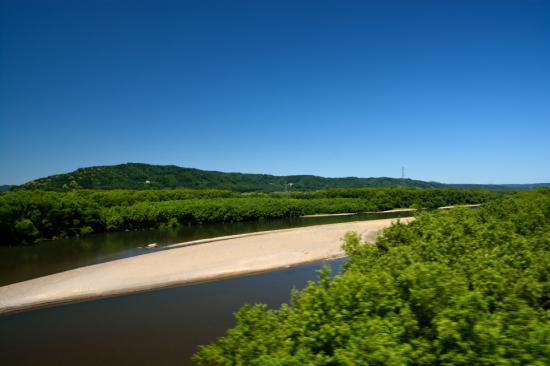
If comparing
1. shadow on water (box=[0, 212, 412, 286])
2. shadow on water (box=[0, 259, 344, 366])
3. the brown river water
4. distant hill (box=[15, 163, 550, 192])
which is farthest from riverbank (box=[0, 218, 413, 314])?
distant hill (box=[15, 163, 550, 192])

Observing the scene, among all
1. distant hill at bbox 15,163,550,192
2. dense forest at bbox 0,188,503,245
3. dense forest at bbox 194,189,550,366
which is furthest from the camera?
distant hill at bbox 15,163,550,192

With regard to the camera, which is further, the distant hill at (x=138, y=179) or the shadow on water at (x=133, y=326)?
the distant hill at (x=138, y=179)

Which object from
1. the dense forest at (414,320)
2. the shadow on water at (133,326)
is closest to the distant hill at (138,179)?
the shadow on water at (133,326)

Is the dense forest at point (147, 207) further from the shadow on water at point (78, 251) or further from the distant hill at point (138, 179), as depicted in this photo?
the distant hill at point (138, 179)

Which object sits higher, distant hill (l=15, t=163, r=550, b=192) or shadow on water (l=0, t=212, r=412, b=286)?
distant hill (l=15, t=163, r=550, b=192)

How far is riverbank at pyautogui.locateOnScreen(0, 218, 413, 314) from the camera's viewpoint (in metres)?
24.0

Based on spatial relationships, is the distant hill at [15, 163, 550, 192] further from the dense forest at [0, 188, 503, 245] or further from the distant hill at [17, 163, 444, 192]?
the dense forest at [0, 188, 503, 245]

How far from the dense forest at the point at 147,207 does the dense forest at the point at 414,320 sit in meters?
51.8

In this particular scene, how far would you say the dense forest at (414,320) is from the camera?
17.5 ft

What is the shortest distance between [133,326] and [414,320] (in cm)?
1721

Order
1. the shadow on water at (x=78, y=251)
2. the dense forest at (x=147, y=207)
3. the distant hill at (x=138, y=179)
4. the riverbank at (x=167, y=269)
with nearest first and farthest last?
the riverbank at (x=167, y=269) < the shadow on water at (x=78, y=251) < the dense forest at (x=147, y=207) < the distant hill at (x=138, y=179)

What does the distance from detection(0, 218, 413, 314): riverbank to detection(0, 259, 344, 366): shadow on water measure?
1615 millimetres

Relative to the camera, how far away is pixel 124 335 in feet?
58.5

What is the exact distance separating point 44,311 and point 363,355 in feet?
76.9
